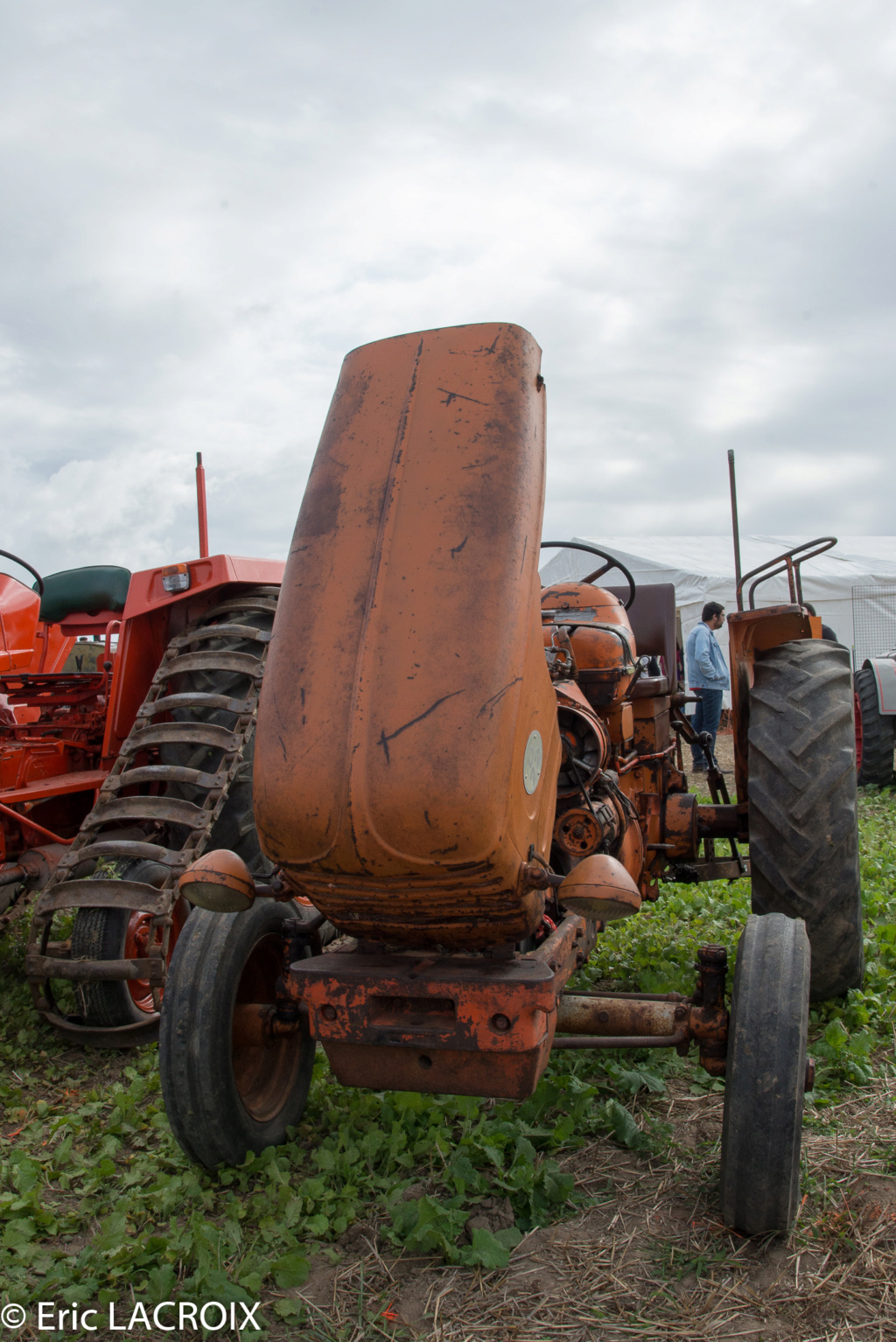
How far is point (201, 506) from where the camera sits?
4.71 m

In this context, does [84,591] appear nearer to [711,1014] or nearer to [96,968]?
[96,968]

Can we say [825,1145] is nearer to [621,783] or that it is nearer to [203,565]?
[621,783]

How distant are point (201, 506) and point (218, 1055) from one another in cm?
299

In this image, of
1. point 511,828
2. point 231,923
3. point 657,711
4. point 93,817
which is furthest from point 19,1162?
point 657,711

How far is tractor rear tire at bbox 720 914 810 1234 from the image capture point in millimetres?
2033

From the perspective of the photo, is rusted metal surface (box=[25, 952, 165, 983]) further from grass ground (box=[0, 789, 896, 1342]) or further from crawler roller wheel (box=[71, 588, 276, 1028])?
grass ground (box=[0, 789, 896, 1342])

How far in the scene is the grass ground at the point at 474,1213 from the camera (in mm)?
1968

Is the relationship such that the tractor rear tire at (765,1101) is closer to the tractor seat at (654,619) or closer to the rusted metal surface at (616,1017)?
the rusted metal surface at (616,1017)

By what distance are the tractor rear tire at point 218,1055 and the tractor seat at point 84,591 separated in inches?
101

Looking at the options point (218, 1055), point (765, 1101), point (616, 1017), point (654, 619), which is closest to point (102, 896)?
point (218, 1055)

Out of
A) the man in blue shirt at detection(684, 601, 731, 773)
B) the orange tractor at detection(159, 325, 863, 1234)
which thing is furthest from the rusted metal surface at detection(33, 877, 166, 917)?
the man in blue shirt at detection(684, 601, 731, 773)

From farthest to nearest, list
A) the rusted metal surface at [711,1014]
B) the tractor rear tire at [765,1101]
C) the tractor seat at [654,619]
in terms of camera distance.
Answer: the tractor seat at [654,619], the rusted metal surface at [711,1014], the tractor rear tire at [765,1101]

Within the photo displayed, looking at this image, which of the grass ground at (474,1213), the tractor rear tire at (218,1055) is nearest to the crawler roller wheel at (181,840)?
the grass ground at (474,1213)

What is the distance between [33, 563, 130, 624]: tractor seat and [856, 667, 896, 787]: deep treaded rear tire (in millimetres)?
6716
